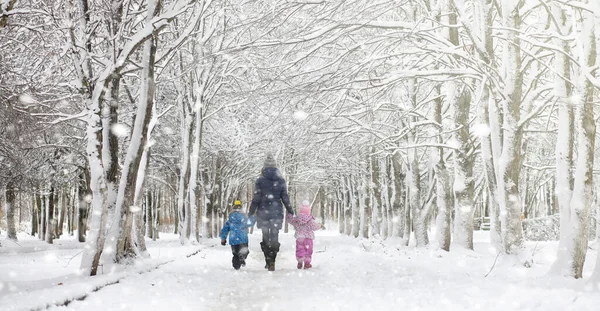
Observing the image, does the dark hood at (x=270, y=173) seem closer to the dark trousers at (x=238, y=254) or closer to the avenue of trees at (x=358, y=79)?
the avenue of trees at (x=358, y=79)

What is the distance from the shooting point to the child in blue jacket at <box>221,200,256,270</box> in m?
10.7

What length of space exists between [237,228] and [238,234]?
0.55ft

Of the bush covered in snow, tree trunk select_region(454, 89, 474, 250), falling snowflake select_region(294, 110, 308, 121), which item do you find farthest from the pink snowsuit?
the bush covered in snow

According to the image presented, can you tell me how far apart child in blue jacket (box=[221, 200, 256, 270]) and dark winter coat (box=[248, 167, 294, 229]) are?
29 cm

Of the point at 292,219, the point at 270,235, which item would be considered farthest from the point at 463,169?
the point at 270,235

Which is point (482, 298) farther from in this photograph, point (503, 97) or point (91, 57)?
point (91, 57)

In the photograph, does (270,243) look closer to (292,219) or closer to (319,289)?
(292,219)

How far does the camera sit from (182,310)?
598 cm

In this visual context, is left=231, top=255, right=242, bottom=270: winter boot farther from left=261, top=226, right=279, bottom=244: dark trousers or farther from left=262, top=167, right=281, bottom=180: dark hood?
left=262, top=167, right=281, bottom=180: dark hood

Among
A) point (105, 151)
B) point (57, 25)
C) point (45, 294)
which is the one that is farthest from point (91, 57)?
point (45, 294)

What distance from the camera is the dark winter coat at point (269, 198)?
10.5m

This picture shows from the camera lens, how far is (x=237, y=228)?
11008 mm

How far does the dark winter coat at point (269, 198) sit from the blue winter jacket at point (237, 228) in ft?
1.59

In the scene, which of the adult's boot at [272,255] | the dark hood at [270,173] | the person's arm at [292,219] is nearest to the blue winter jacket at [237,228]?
the adult's boot at [272,255]
